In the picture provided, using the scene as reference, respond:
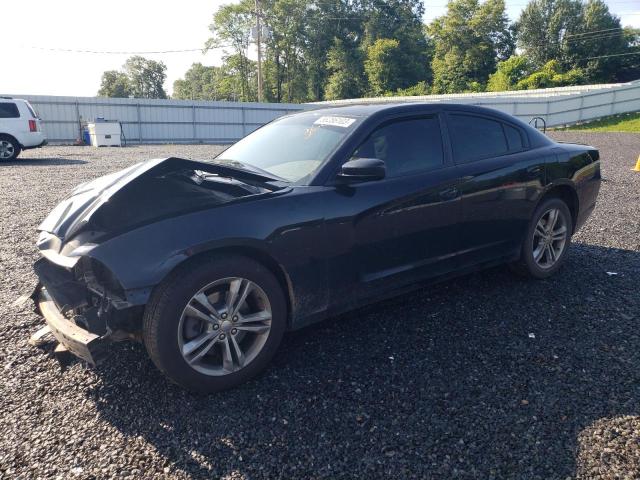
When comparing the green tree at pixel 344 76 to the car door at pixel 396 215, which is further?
the green tree at pixel 344 76

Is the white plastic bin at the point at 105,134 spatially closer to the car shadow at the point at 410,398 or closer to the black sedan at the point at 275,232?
the black sedan at the point at 275,232

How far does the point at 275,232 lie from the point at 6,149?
49.2ft

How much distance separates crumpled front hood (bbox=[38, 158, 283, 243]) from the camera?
2.63 meters

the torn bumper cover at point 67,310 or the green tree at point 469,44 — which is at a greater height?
the green tree at point 469,44

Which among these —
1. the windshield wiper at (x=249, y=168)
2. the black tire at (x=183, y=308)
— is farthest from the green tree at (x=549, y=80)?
the black tire at (x=183, y=308)

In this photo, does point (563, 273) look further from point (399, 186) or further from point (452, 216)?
point (399, 186)

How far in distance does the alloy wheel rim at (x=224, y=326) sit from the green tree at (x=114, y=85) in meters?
113

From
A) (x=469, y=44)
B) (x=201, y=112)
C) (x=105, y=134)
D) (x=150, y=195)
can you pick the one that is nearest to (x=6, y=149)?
(x=105, y=134)

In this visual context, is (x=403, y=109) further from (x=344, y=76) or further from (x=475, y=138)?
(x=344, y=76)

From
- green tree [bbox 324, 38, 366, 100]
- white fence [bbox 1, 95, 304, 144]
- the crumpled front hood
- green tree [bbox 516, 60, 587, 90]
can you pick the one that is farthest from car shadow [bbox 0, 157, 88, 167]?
green tree [bbox 324, 38, 366, 100]

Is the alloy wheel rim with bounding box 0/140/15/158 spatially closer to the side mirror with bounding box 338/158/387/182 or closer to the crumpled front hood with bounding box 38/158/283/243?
the crumpled front hood with bounding box 38/158/283/243

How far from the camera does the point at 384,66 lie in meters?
63.3

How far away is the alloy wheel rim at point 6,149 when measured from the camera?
14250 mm

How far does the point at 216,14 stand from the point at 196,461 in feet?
219
